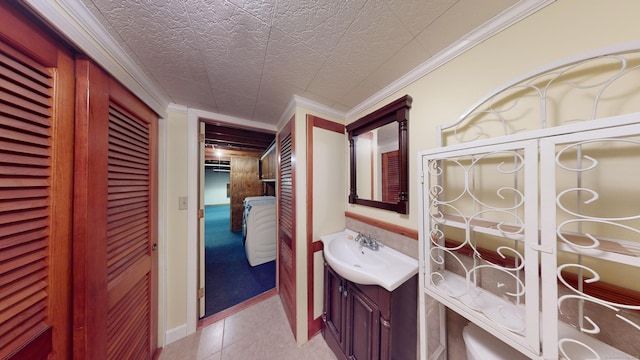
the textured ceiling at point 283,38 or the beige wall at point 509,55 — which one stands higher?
the textured ceiling at point 283,38

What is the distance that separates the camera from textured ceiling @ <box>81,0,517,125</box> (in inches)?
28.6

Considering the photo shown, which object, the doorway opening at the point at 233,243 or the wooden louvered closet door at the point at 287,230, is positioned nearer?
the wooden louvered closet door at the point at 287,230

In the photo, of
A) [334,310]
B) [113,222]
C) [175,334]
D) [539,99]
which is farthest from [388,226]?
[175,334]

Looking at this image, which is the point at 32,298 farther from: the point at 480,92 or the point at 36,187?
the point at 480,92

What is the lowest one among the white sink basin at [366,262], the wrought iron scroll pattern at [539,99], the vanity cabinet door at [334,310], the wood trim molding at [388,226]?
the vanity cabinet door at [334,310]

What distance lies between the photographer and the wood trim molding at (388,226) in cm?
115

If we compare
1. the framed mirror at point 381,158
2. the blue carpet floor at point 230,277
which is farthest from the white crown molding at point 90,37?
the blue carpet floor at point 230,277

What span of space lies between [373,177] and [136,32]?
167 centimetres

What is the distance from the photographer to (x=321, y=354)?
1.36 meters

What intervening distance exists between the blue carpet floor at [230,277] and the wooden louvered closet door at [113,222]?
65 cm

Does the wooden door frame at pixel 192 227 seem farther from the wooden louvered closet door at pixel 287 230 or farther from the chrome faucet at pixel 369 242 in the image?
the chrome faucet at pixel 369 242

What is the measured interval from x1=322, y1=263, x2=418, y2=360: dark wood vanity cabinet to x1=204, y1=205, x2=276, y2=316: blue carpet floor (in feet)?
4.16

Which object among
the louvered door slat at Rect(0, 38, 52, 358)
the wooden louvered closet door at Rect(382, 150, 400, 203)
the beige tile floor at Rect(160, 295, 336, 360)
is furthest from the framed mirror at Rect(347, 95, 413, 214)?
the louvered door slat at Rect(0, 38, 52, 358)

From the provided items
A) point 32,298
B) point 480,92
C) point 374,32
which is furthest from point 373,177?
point 32,298
